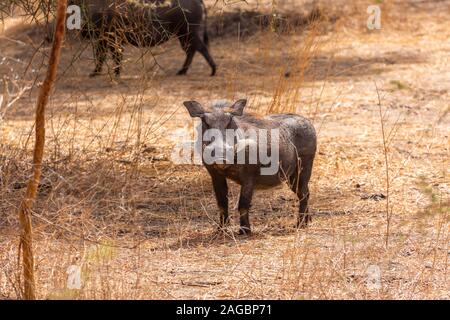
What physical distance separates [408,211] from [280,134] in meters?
1.08

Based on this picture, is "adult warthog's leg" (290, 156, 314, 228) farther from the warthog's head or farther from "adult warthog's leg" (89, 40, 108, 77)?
"adult warthog's leg" (89, 40, 108, 77)

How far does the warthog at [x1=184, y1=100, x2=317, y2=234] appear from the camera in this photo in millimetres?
5504

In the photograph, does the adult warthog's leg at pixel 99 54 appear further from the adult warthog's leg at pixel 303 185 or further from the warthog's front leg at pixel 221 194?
the adult warthog's leg at pixel 303 185

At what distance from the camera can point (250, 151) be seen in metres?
5.66

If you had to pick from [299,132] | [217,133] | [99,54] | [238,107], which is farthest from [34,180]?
[99,54]

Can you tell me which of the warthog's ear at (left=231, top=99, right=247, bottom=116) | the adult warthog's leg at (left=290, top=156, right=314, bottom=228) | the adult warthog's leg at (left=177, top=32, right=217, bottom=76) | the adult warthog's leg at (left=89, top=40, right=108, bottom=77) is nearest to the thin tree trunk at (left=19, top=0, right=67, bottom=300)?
the warthog's ear at (left=231, top=99, right=247, bottom=116)

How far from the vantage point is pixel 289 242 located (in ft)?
18.4

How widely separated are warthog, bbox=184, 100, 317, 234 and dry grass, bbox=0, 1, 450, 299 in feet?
0.81

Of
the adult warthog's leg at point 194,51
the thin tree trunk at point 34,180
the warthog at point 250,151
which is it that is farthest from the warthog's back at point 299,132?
the adult warthog's leg at point 194,51

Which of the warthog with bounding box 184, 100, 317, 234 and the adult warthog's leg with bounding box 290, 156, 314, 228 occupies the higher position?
the warthog with bounding box 184, 100, 317, 234
